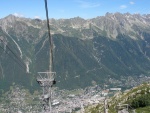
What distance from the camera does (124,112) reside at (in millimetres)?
113000

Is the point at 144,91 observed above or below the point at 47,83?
below

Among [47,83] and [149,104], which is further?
[149,104]

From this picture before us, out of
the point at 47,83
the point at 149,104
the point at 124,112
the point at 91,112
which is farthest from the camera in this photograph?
the point at 91,112

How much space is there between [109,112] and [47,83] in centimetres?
10821

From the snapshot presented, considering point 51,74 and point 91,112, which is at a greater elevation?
point 51,74

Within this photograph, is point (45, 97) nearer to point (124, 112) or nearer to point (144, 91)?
point (124, 112)

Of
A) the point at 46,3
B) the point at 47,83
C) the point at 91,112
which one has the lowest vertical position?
the point at 91,112

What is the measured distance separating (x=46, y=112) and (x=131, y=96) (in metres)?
123

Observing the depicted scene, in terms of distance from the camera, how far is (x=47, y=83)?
3847cm

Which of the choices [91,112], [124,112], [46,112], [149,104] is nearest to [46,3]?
[46,112]

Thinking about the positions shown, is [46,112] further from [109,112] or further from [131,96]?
[131,96]

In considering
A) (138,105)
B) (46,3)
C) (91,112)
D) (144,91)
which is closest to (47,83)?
(46,3)

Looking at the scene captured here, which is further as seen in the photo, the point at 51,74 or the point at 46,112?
the point at 46,112

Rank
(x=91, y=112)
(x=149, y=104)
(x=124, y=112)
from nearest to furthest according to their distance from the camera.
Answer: (x=124, y=112)
(x=149, y=104)
(x=91, y=112)
